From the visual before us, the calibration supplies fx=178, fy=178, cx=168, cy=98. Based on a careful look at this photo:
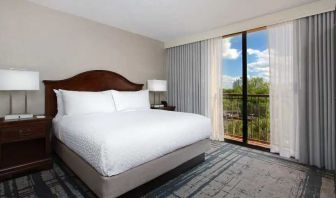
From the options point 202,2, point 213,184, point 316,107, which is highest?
point 202,2

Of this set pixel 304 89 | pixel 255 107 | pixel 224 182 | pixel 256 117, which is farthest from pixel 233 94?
pixel 224 182

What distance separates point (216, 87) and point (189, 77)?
736 millimetres

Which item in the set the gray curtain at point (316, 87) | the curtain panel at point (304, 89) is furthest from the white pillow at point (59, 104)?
the gray curtain at point (316, 87)

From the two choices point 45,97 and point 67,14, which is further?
point 67,14

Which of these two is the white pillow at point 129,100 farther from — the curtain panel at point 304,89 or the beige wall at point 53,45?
the curtain panel at point 304,89

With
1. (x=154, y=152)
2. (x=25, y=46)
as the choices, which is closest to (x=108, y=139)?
(x=154, y=152)

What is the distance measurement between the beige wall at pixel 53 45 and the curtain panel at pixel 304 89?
2.97m

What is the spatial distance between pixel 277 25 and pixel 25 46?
4050mm

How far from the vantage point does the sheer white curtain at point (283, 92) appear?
9.37 ft

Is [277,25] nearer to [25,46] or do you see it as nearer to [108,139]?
[108,139]

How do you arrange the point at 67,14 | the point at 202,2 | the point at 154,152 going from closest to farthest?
the point at 154,152, the point at 202,2, the point at 67,14

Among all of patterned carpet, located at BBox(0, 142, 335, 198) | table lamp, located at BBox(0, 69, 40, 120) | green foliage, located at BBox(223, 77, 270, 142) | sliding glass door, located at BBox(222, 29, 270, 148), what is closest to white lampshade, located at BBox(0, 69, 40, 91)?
table lamp, located at BBox(0, 69, 40, 120)

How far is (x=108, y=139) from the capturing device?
154 cm

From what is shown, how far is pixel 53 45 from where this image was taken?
9.69 feet
